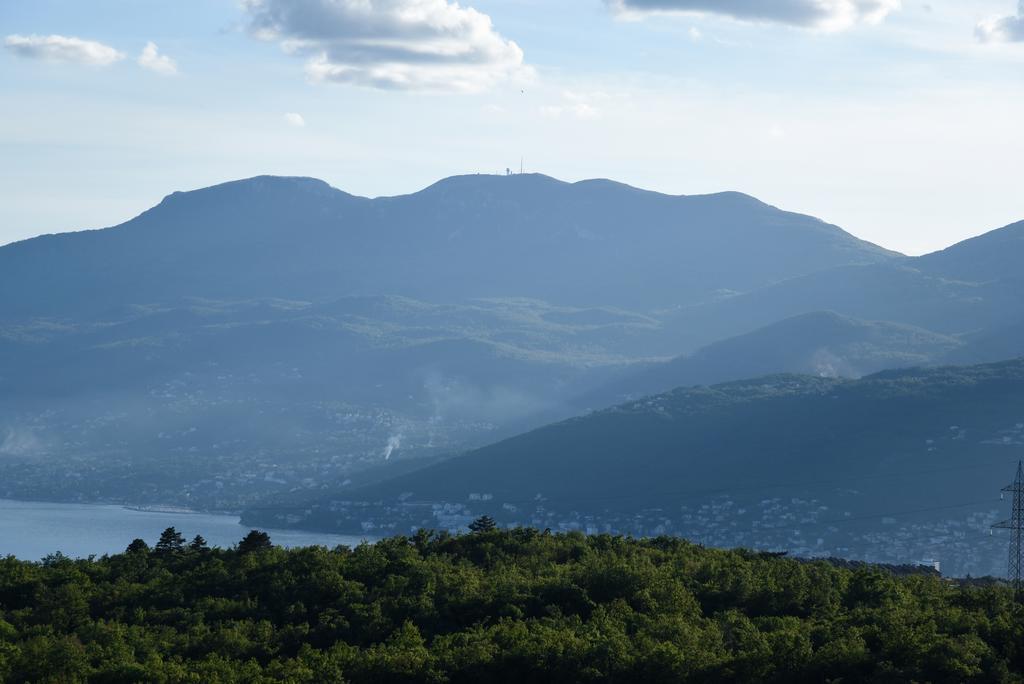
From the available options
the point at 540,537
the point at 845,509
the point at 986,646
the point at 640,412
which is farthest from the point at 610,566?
the point at 640,412

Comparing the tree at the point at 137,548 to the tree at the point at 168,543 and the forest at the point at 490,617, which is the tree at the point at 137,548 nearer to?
the forest at the point at 490,617

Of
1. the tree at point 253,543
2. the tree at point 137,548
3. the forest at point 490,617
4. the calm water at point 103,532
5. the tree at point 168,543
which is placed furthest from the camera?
the calm water at point 103,532

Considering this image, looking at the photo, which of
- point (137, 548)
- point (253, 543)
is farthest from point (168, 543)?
point (253, 543)

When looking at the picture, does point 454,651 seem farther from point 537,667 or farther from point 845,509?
point 845,509

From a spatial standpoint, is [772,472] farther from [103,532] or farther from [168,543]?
[168,543]

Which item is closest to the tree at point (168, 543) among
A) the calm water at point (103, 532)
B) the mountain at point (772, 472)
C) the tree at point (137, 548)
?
the tree at point (137, 548)

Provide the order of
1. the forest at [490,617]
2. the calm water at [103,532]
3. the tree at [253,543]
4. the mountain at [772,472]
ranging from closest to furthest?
the forest at [490,617] → the tree at [253,543] → the mountain at [772,472] → the calm water at [103,532]
